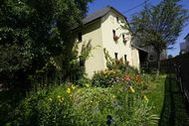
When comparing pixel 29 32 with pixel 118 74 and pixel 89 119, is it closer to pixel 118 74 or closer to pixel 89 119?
pixel 118 74

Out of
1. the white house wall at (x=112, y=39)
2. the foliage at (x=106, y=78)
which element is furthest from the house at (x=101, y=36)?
the foliage at (x=106, y=78)

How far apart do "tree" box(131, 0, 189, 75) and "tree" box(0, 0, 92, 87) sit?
27.3 feet

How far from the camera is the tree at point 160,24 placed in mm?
29641

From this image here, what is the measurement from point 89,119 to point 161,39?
23.2 metres

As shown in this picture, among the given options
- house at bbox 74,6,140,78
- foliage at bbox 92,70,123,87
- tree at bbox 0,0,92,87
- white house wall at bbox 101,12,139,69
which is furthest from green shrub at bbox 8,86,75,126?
white house wall at bbox 101,12,139,69

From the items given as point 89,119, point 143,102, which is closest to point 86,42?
point 143,102

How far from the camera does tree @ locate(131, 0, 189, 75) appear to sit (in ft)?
97.2

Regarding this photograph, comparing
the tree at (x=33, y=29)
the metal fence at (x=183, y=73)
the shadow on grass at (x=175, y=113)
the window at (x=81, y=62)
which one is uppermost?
the tree at (x=33, y=29)

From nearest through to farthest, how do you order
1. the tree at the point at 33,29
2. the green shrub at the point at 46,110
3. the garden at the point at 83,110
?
the garden at the point at 83,110 → the green shrub at the point at 46,110 → the tree at the point at 33,29

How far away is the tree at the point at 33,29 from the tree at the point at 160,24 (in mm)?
8314

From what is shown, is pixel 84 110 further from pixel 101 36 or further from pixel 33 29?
pixel 101 36

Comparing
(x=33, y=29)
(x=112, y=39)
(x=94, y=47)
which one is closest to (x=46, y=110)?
(x=33, y=29)

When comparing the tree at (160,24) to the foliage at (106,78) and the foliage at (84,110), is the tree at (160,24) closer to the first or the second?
the foliage at (106,78)

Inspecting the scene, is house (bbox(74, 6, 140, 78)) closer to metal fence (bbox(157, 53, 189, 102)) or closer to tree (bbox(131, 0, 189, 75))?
tree (bbox(131, 0, 189, 75))
